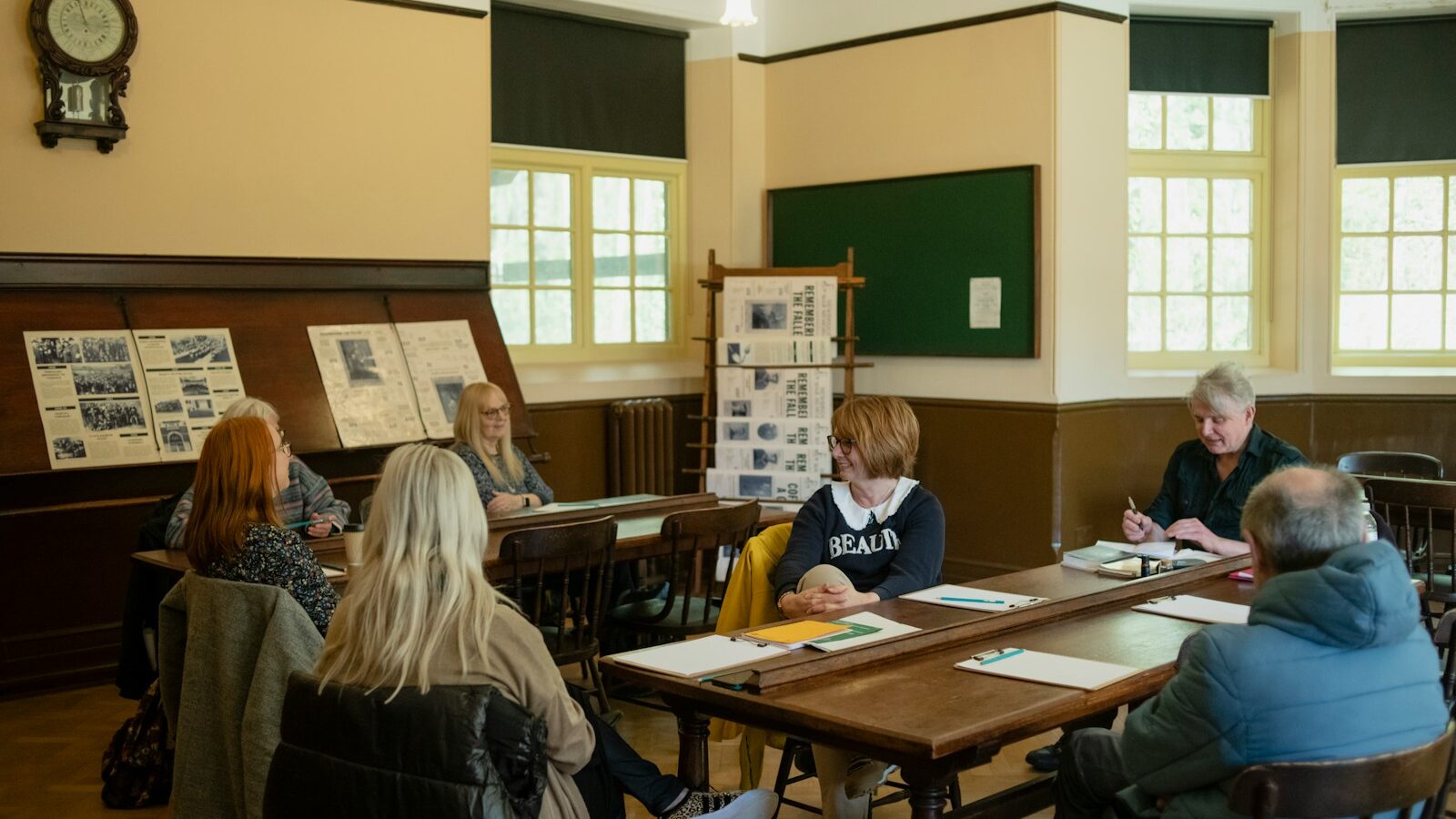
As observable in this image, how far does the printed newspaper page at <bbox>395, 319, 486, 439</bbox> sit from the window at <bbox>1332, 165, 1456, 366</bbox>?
198 inches

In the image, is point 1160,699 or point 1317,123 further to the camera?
point 1317,123

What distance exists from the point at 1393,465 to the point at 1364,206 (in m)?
2.51

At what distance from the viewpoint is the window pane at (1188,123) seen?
7.83 metres

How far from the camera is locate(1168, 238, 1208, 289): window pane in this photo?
793 centimetres

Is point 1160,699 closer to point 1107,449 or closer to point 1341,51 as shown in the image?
point 1107,449

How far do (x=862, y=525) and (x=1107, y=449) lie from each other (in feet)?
12.9

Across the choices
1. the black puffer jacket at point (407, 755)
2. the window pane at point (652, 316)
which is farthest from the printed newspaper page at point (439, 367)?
the black puffer jacket at point (407, 755)

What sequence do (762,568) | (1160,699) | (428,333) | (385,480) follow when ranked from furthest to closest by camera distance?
(428,333) → (762,568) → (385,480) → (1160,699)

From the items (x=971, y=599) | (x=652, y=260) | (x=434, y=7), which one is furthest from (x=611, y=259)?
(x=971, y=599)

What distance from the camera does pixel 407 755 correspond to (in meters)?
2.36

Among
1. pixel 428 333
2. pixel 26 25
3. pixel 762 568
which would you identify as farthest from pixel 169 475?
pixel 762 568

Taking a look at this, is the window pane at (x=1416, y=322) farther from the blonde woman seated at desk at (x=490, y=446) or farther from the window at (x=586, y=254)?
the blonde woman seated at desk at (x=490, y=446)

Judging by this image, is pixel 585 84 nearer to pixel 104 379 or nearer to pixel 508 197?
pixel 508 197

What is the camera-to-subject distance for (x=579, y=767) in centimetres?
267
